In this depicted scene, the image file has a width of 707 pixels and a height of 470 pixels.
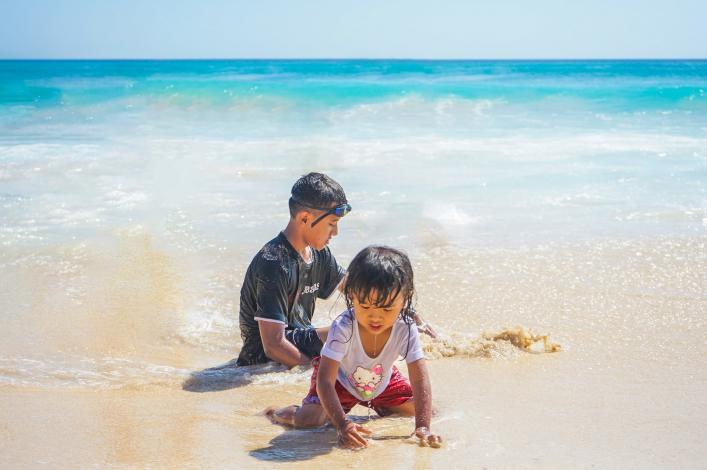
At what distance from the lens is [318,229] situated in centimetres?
351

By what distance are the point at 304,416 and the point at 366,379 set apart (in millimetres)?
264

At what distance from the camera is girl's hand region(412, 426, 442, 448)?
266 cm

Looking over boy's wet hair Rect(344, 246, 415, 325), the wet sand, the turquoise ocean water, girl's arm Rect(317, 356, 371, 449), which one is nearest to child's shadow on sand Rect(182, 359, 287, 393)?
the wet sand

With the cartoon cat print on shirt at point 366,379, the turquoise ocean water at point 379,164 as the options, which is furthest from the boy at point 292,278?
the turquoise ocean water at point 379,164

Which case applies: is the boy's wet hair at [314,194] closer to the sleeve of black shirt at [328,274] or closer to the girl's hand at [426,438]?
the sleeve of black shirt at [328,274]

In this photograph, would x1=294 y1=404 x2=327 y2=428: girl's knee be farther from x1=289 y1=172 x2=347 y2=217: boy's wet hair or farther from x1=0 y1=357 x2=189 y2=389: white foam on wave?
x1=289 y1=172 x2=347 y2=217: boy's wet hair

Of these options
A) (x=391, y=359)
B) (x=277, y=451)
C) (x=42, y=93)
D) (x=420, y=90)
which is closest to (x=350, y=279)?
(x=391, y=359)

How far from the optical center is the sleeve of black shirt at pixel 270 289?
3.43 m

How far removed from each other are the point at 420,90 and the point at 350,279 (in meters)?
21.6

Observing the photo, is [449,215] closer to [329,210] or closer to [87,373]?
[329,210]

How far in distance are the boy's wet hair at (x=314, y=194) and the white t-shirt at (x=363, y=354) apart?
772 millimetres

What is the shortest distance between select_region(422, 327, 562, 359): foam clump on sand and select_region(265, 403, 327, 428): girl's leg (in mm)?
Result: 990

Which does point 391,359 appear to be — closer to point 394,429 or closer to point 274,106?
point 394,429

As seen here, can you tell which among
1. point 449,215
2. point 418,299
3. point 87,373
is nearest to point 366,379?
point 87,373
